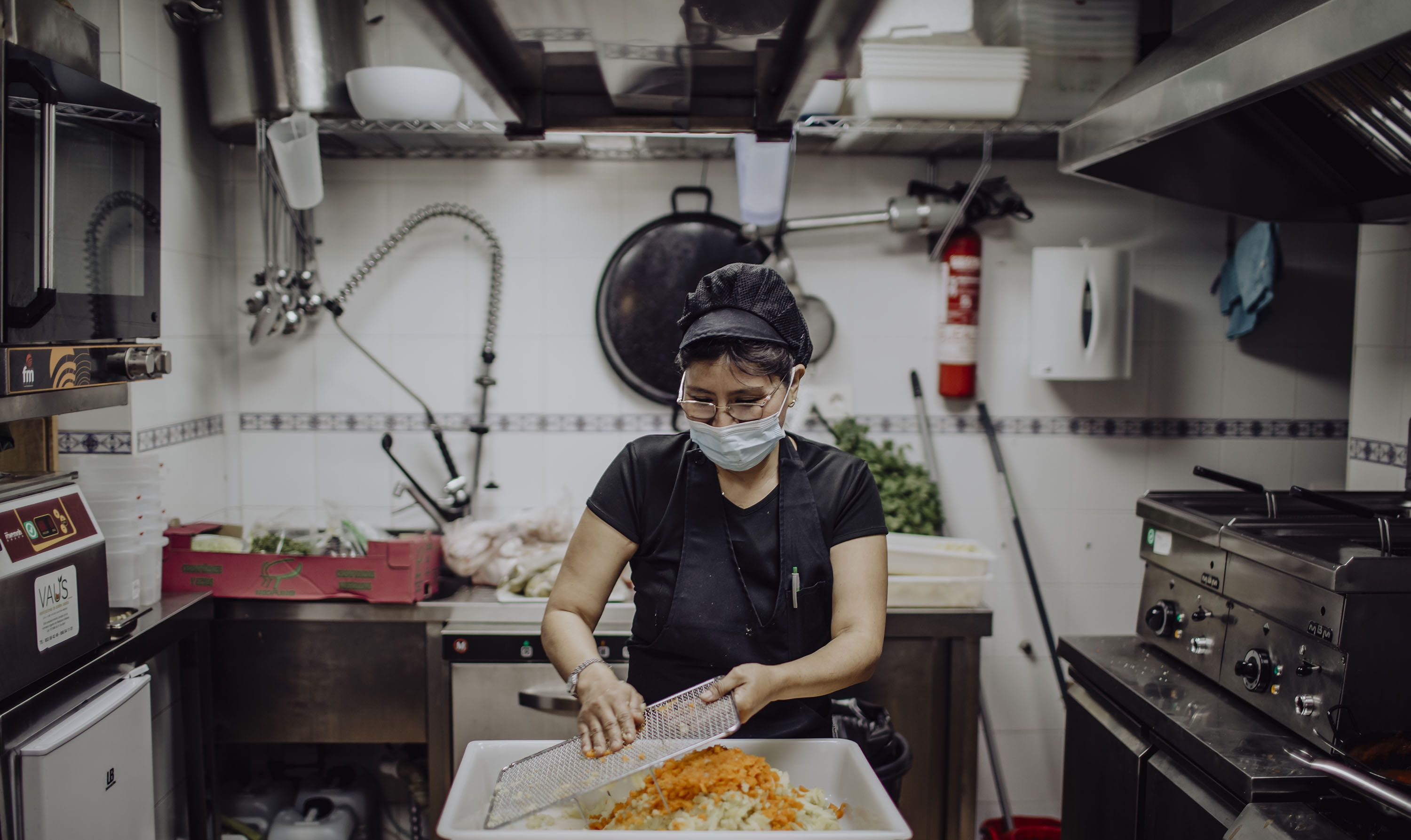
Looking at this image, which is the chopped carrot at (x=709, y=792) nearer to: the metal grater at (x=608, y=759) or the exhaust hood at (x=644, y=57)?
the metal grater at (x=608, y=759)

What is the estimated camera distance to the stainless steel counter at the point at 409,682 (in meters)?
2.67

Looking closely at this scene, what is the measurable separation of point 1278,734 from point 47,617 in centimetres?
243

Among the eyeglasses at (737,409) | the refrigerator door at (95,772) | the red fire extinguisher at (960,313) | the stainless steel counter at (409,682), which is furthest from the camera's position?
the red fire extinguisher at (960,313)

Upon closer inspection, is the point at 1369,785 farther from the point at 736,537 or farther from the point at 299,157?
the point at 299,157

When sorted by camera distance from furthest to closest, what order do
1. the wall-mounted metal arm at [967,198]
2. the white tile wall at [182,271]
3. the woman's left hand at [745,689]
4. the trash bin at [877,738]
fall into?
1. the wall-mounted metal arm at [967,198]
2. the white tile wall at [182,271]
3. the trash bin at [877,738]
4. the woman's left hand at [745,689]

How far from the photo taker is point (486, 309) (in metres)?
3.23

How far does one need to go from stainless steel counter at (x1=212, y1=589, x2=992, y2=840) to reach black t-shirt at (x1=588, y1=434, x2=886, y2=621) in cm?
105

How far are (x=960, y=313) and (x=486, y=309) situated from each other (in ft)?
5.45

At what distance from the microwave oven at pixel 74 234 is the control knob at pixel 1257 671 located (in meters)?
2.42

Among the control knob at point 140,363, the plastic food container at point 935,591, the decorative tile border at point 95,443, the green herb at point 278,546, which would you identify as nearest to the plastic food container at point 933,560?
the plastic food container at point 935,591

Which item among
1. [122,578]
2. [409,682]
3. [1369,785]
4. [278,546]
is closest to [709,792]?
[1369,785]

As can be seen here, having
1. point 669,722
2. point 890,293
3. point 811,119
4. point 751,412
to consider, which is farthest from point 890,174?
point 669,722

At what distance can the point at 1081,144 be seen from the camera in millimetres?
2191

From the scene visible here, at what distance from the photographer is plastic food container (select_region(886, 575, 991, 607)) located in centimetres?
270
